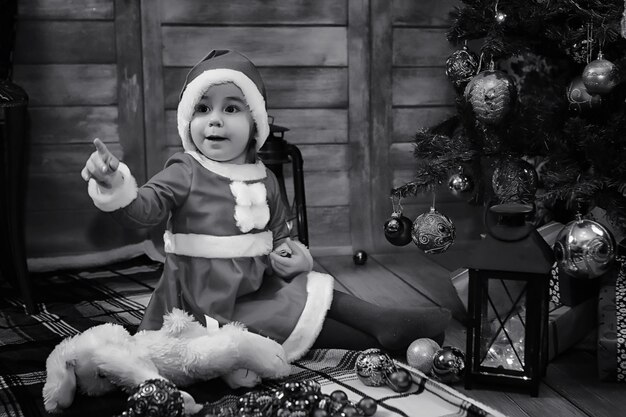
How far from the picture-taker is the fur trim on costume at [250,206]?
4.70 feet

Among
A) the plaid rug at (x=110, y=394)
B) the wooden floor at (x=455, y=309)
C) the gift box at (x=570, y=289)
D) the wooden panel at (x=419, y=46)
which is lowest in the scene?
the wooden floor at (x=455, y=309)

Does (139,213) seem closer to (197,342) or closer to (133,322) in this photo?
(197,342)

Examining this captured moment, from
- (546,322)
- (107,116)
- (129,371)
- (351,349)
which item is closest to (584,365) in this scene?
(546,322)

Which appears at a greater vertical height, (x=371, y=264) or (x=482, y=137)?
(x=482, y=137)

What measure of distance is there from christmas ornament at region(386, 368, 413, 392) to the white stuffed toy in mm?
192

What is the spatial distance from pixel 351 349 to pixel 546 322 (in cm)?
39

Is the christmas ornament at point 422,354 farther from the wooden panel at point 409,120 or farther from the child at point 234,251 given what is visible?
the wooden panel at point 409,120

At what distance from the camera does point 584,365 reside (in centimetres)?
146

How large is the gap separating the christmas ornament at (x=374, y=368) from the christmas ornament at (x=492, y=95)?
583 mm

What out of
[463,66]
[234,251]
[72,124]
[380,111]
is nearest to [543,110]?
[463,66]

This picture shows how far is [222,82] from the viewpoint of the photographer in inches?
56.6

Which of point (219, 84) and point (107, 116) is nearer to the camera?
point (219, 84)

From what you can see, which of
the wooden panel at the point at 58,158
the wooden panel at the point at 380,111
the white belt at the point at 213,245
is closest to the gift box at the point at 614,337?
the white belt at the point at 213,245

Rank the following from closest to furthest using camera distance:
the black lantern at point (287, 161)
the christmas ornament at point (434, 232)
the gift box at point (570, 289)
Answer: the gift box at point (570, 289) → the christmas ornament at point (434, 232) → the black lantern at point (287, 161)
